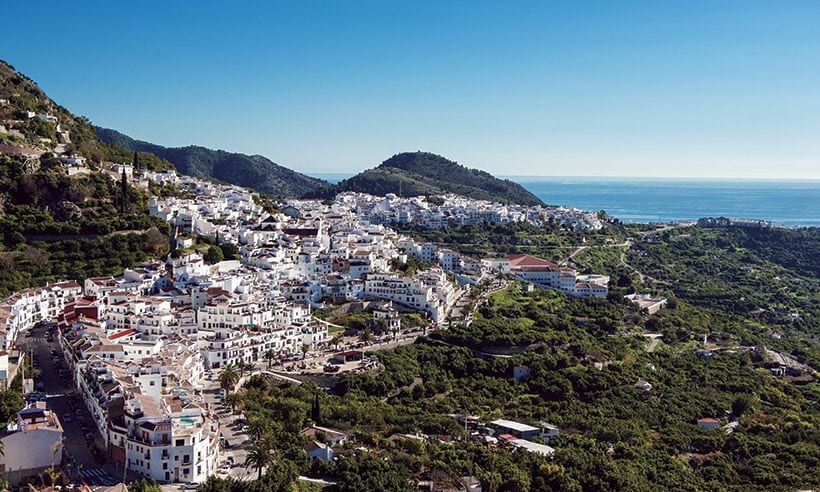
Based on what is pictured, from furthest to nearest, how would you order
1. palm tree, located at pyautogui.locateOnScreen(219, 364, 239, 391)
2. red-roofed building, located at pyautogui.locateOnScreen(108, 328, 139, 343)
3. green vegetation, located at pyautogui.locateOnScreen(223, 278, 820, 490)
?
red-roofed building, located at pyautogui.locateOnScreen(108, 328, 139, 343)
palm tree, located at pyautogui.locateOnScreen(219, 364, 239, 391)
green vegetation, located at pyautogui.locateOnScreen(223, 278, 820, 490)

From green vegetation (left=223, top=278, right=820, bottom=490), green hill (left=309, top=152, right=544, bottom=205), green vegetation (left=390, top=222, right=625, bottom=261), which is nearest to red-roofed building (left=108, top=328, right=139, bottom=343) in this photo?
green vegetation (left=223, top=278, right=820, bottom=490)

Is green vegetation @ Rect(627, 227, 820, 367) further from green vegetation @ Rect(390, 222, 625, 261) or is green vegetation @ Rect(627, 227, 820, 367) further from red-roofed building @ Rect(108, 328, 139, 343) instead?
red-roofed building @ Rect(108, 328, 139, 343)

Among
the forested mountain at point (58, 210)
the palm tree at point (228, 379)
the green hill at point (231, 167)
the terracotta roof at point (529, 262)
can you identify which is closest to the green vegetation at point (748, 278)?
the terracotta roof at point (529, 262)

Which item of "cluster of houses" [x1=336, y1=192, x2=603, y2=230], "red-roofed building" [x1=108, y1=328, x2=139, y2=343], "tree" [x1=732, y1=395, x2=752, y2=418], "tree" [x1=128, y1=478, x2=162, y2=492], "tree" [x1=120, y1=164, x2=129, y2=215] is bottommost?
"tree" [x1=732, y1=395, x2=752, y2=418]

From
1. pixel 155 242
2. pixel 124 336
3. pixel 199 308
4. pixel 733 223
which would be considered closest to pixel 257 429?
pixel 124 336

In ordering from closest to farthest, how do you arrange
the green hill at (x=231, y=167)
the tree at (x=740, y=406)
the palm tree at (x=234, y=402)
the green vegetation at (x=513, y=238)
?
the palm tree at (x=234, y=402) → the tree at (x=740, y=406) → the green vegetation at (x=513, y=238) → the green hill at (x=231, y=167)

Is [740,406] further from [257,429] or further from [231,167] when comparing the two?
[231,167]

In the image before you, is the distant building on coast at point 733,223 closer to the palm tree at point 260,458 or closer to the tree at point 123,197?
the tree at point 123,197
